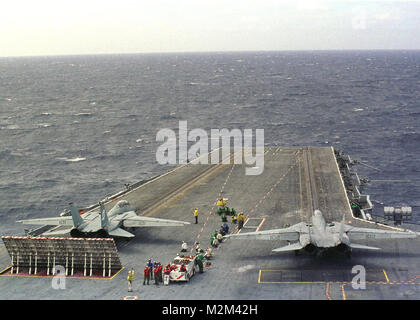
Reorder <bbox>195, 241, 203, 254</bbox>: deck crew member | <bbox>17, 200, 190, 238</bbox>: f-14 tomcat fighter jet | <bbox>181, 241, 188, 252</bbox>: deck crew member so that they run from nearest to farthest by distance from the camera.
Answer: <bbox>195, 241, 203, 254</bbox>: deck crew member, <bbox>181, 241, 188, 252</bbox>: deck crew member, <bbox>17, 200, 190, 238</bbox>: f-14 tomcat fighter jet

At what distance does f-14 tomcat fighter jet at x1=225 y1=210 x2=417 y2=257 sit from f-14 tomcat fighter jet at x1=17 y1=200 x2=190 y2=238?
10.0m

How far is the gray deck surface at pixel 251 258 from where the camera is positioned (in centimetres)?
3750

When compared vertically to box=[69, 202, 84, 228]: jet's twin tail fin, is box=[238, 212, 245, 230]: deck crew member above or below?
below

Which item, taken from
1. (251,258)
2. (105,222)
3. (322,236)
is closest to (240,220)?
(251,258)

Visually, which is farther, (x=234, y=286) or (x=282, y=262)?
(x=282, y=262)

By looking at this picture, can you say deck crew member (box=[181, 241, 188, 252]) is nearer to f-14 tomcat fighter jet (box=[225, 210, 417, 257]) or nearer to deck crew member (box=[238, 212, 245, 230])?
f-14 tomcat fighter jet (box=[225, 210, 417, 257])

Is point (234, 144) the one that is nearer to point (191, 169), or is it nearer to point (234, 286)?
point (191, 169)

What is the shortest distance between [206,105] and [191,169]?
116428 mm

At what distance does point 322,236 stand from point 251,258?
6.86m

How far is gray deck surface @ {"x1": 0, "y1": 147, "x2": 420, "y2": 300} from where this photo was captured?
123 feet

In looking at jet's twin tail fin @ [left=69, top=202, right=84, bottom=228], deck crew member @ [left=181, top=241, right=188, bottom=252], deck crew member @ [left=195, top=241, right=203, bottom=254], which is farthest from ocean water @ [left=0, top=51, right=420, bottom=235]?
deck crew member @ [left=195, top=241, right=203, bottom=254]

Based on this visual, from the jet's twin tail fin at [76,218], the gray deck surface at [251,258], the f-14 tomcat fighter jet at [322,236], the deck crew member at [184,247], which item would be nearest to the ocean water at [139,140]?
the gray deck surface at [251,258]

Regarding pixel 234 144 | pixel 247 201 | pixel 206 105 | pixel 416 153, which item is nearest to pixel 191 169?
pixel 247 201

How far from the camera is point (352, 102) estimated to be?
194 m
